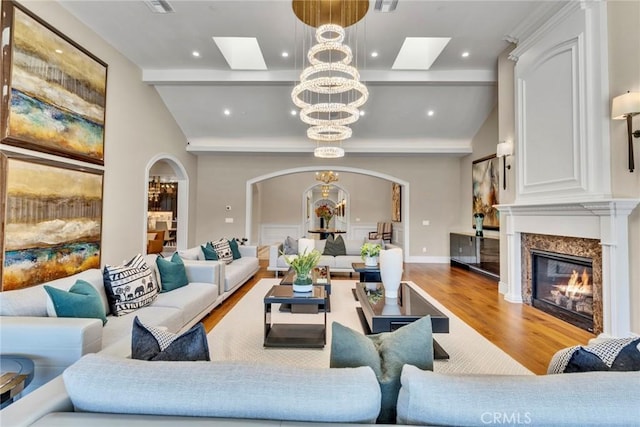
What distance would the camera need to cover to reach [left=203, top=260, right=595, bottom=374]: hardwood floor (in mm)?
3081

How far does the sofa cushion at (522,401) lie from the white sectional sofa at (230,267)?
3.72 metres

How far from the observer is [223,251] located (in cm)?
565

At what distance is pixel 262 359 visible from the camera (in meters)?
2.82

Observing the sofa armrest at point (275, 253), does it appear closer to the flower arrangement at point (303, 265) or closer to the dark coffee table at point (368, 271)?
the dark coffee table at point (368, 271)

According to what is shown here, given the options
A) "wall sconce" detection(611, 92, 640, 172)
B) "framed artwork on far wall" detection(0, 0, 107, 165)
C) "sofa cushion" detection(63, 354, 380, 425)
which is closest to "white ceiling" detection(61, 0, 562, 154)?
"framed artwork on far wall" detection(0, 0, 107, 165)

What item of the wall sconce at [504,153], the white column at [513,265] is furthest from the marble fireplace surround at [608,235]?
the wall sconce at [504,153]

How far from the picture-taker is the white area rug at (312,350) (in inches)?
108

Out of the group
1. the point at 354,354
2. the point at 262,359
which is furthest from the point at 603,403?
the point at 262,359

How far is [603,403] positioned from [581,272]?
3.87 meters

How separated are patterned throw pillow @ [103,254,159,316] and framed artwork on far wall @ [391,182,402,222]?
Result: 25.5 feet

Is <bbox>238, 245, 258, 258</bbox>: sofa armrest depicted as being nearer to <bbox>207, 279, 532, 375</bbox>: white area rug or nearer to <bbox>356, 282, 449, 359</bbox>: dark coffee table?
<bbox>207, 279, 532, 375</bbox>: white area rug

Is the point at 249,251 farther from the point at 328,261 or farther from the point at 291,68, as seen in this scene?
the point at 291,68

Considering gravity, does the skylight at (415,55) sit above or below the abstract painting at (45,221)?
→ above

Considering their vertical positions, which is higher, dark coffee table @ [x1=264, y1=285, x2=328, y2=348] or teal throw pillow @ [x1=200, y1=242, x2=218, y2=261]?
teal throw pillow @ [x1=200, y1=242, x2=218, y2=261]
